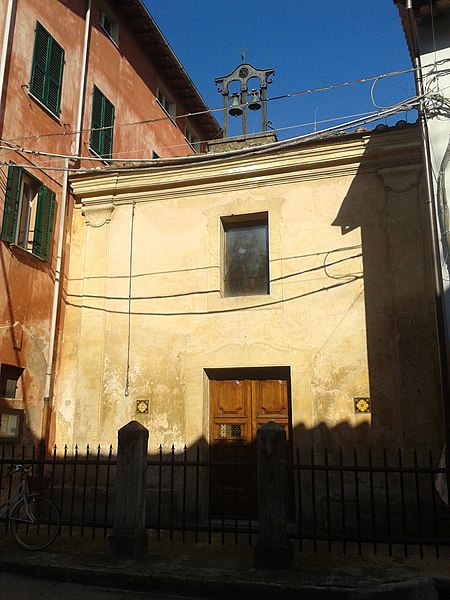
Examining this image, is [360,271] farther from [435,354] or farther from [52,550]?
[52,550]

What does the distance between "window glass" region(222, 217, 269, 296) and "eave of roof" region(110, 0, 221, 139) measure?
3.60 m

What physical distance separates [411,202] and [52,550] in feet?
24.0

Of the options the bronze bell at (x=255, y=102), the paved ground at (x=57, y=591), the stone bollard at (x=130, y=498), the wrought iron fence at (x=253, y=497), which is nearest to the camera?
the paved ground at (x=57, y=591)

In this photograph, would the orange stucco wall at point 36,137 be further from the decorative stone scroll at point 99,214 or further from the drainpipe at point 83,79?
the decorative stone scroll at point 99,214

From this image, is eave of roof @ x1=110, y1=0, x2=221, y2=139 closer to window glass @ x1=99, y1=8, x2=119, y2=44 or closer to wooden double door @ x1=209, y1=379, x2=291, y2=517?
window glass @ x1=99, y1=8, x2=119, y2=44

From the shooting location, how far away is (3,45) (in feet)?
29.4

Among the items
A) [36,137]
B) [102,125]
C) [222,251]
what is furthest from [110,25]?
[222,251]

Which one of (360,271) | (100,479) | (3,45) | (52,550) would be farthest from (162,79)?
(52,550)

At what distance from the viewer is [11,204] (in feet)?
29.4

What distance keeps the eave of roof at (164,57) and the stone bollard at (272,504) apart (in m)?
8.44

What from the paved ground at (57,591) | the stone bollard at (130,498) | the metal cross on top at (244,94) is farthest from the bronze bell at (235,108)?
the paved ground at (57,591)

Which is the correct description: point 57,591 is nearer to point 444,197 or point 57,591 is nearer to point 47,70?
point 444,197

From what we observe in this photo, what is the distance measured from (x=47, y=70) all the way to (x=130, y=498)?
7927mm

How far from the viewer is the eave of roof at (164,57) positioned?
13.5m
